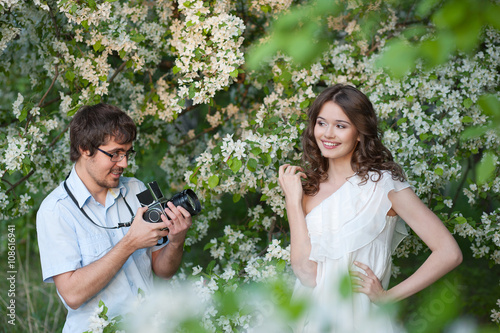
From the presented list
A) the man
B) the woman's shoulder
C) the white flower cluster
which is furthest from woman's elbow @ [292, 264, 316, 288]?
the white flower cluster

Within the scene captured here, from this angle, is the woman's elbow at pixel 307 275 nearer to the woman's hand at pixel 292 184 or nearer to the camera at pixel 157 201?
the woman's hand at pixel 292 184

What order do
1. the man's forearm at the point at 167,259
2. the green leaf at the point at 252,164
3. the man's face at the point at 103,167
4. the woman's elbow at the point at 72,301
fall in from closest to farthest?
the woman's elbow at the point at 72,301
the man's face at the point at 103,167
the man's forearm at the point at 167,259
the green leaf at the point at 252,164

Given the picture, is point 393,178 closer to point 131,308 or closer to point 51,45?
point 131,308

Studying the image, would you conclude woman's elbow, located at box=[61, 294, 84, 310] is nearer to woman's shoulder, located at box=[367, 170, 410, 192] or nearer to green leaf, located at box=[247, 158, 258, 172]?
green leaf, located at box=[247, 158, 258, 172]

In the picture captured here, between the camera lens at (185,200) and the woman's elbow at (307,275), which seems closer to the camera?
the woman's elbow at (307,275)

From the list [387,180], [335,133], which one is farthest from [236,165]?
[387,180]

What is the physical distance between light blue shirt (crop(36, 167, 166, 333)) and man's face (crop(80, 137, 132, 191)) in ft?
0.21

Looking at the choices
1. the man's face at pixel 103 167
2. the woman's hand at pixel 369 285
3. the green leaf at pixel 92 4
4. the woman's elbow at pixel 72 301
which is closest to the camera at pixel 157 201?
the man's face at pixel 103 167

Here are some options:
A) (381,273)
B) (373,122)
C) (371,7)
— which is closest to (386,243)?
(381,273)

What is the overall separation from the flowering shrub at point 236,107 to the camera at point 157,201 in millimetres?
304

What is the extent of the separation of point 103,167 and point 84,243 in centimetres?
37

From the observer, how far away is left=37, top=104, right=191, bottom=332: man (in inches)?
83.0

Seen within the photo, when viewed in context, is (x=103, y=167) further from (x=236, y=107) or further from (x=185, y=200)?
(x=236, y=107)

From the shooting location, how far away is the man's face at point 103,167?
7.59 feet
